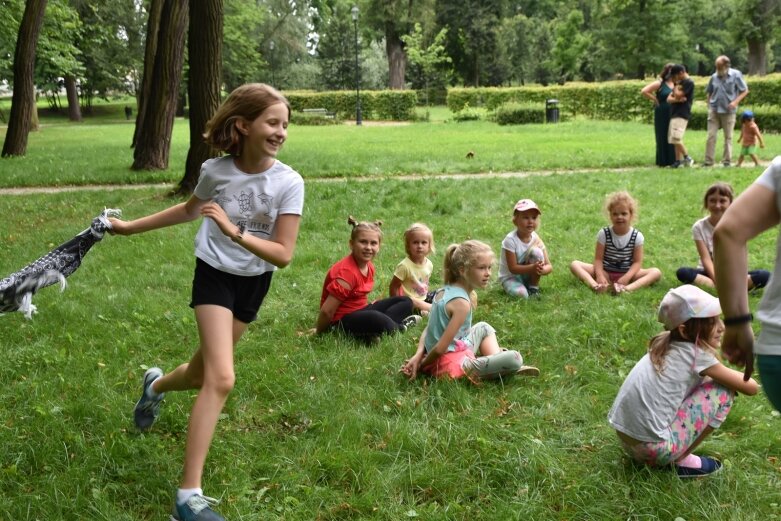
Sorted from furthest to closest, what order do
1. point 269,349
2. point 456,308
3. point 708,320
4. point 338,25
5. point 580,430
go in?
1. point 338,25
2. point 269,349
3. point 456,308
4. point 580,430
5. point 708,320

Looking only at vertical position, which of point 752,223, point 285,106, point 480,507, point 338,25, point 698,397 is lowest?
point 480,507

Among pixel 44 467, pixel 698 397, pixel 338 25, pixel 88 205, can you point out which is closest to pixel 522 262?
pixel 698 397

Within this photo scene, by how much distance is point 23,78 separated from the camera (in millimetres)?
19984

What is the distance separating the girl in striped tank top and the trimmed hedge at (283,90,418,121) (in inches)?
1319

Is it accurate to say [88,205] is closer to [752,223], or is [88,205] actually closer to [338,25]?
[752,223]

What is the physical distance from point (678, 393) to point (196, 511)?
6.88 ft

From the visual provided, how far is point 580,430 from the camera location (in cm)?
388

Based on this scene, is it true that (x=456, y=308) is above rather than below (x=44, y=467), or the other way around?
above

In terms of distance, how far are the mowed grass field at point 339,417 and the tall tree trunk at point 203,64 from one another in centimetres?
360

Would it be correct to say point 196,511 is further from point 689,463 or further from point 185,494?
point 689,463

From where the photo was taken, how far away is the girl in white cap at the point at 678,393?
3.19 meters

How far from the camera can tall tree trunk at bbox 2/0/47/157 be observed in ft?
63.2

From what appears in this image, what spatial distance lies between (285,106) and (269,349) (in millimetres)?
2419

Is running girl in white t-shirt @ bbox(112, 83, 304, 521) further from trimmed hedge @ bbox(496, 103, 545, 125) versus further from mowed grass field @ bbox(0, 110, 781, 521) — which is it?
trimmed hedge @ bbox(496, 103, 545, 125)
